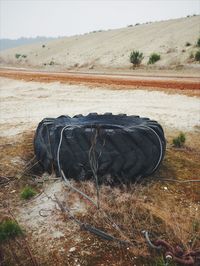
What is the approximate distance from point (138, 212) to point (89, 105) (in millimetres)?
6800

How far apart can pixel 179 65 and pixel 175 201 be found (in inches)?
827

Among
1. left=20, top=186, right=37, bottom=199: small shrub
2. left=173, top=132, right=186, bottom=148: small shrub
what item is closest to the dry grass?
left=20, top=186, right=37, bottom=199: small shrub

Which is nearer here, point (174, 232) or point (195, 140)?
point (174, 232)

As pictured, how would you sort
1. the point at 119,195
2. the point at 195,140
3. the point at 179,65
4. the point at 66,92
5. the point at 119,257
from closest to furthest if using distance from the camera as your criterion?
the point at 119,257
the point at 119,195
the point at 195,140
the point at 66,92
the point at 179,65

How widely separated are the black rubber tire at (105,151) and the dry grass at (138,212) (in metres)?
0.22

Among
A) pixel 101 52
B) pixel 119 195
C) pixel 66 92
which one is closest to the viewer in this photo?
pixel 119 195

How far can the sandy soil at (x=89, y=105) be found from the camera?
8742 millimetres

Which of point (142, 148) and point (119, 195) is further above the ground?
point (142, 148)

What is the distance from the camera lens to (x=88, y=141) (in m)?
5.14

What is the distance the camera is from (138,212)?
4.23 meters

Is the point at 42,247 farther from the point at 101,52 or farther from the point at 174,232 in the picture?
the point at 101,52

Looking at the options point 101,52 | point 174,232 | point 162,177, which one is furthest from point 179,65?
point 174,232

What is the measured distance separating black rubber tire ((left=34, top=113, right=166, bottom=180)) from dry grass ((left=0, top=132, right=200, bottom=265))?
0.22 metres

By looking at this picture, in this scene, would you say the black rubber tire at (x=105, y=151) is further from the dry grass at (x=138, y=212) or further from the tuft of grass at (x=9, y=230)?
the tuft of grass at (x=9, y=230)
